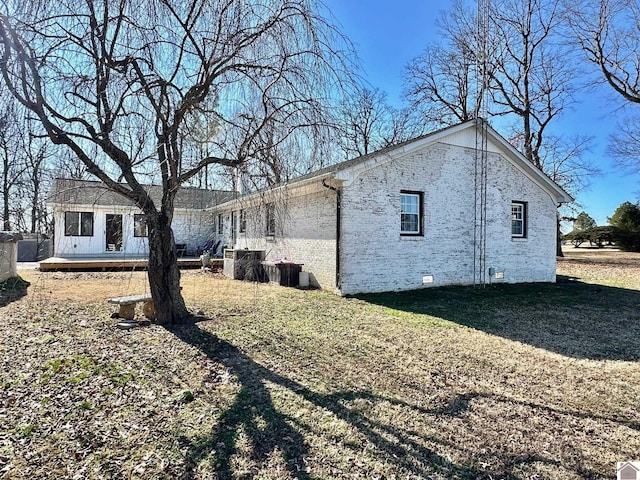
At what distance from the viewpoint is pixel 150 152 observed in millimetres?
5605

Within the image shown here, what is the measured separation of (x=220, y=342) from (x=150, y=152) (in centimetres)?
290

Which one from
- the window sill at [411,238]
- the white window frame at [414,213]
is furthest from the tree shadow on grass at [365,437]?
the white window frame at [414,213]

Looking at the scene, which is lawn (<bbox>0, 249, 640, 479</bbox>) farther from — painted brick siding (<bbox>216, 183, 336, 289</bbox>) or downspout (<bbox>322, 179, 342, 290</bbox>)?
painted brick siding (<bbox>216, 183, 336, 289</bbox>)

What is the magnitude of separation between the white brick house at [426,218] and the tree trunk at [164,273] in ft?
10.4

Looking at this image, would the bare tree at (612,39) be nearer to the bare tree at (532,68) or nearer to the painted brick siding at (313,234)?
the bare tree at (532,68)

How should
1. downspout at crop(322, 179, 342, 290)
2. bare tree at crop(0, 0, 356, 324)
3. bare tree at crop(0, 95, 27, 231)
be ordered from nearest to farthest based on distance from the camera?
bare tree at crop(0, 95, 27, 231) < bare tree at crop(0, 0, 356, 324) < downspout at crop(322, 179, 342, 290)

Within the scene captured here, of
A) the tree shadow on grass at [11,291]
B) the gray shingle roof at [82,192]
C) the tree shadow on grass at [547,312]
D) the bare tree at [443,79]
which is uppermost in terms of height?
the bare tree at [443,79]

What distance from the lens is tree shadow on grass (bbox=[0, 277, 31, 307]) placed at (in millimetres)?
8588

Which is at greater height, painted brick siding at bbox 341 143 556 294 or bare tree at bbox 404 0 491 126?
bare tree at bbox 404 0 491 126

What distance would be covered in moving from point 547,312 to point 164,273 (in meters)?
7.92

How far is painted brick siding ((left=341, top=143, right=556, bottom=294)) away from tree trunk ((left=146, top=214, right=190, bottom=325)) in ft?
14.5

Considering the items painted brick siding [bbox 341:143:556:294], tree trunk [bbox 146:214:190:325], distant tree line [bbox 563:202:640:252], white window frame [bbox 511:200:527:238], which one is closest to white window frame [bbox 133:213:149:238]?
tree trunk [bbox 146:214:190:325]

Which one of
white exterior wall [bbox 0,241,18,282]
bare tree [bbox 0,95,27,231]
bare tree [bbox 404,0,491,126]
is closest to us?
bare tree [bbox 0,95,27,231]

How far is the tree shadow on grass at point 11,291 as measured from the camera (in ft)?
28.2
